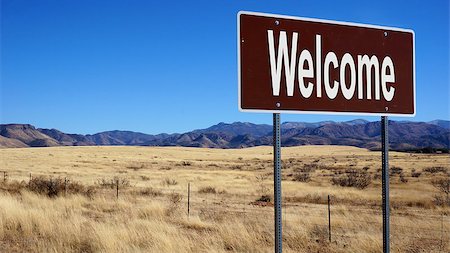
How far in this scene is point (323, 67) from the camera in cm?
352

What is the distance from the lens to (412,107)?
4008mm

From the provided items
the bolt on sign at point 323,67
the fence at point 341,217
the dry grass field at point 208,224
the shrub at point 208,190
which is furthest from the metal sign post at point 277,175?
the shrub at point 208,190

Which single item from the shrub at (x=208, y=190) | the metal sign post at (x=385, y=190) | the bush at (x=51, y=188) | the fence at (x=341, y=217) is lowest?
the shrub at (x=208, y=190)

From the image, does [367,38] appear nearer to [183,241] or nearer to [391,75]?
[391,75]

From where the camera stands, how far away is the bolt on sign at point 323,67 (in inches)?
127

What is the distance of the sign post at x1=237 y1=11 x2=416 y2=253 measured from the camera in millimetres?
3227

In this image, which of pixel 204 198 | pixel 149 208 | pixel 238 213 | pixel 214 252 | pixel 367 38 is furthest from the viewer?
pixel 204 198

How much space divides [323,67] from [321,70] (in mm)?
34

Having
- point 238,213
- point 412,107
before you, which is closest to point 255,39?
point 412,107

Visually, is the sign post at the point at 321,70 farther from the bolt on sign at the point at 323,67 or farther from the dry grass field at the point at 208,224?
the dry grass field at the point at 208,224

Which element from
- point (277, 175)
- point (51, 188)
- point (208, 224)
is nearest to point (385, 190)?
point (277, 175)

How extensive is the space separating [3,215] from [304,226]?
746cm

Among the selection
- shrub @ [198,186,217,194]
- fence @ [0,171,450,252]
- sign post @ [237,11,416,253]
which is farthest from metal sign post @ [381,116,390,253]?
shrub @ [198,186,217,194]

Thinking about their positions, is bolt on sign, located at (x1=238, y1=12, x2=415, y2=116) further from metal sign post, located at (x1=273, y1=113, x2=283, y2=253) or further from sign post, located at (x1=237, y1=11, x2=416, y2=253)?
metal sign post, located at (x1=273, y1=113, x2=283, y2=253)
